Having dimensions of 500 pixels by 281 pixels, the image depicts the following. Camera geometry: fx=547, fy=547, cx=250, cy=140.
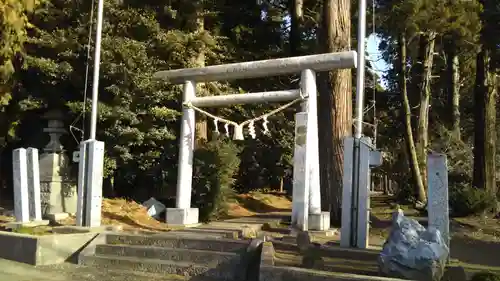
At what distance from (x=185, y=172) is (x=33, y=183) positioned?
11.5 feet

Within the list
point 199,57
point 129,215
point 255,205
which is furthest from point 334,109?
point 255,205

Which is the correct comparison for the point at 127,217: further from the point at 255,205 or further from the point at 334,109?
the point at 255,205

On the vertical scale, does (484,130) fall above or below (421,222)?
above

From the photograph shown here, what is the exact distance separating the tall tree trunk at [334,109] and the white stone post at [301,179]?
2.84m

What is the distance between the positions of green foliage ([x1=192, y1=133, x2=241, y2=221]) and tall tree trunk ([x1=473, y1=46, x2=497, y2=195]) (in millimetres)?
8778

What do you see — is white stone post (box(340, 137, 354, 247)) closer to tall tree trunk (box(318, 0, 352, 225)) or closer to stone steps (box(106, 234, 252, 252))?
stone steps (box(106, 234, 252, 252))

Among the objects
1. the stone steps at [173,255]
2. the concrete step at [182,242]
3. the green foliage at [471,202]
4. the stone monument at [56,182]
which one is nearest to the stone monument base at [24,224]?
the stone monument at [56,182]

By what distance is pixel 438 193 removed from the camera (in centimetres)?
816

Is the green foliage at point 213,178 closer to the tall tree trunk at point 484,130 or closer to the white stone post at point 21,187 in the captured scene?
the white stone post at point 21,187

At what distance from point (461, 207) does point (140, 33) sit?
38.2ft

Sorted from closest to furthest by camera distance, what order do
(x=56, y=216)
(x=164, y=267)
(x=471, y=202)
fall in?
(x=164, y=267) → (x=56, y=216) → (x=471, y=202)

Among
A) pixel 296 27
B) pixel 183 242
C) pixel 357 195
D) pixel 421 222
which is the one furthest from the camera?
pixel 296 27

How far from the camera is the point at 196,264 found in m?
9.19

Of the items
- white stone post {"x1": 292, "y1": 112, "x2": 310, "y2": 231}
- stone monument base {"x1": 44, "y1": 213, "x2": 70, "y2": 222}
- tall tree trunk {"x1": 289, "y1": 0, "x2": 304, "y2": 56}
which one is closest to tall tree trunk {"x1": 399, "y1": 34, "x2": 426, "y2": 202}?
tall tree trunk {"x1": 289, "y1": 0, "x2": 304, "y2": 56}
